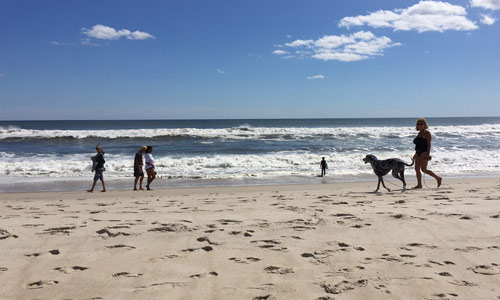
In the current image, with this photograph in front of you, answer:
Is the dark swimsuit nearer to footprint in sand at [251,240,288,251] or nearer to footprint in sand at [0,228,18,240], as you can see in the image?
footprint in sand at [251,240,288,251]

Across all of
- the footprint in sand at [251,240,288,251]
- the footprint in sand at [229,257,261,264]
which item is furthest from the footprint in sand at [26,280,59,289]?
the footprint in sand at [251,240,288,251]

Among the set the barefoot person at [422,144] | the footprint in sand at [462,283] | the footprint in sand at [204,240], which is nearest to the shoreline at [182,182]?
the barefoot person at [422,144]

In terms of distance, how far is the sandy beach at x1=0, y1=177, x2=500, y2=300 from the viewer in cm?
279

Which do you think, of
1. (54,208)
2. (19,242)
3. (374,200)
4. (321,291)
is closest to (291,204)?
(374,200)

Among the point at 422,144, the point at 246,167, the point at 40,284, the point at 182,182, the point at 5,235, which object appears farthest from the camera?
the point at 246,167

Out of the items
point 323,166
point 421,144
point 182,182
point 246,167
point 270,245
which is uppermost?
point 421,144

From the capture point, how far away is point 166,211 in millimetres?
5730

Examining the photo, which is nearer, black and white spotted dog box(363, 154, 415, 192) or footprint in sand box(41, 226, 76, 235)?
footprint in sand box(41, 226, 76, 235)

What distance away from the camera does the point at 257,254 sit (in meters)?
3.51

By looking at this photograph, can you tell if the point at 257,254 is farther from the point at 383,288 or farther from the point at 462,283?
the point at 462,283

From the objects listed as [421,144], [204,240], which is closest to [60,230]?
[204,240]

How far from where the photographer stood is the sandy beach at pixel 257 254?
2787mm

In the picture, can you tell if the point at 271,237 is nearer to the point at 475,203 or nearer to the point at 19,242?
the point at 19,242

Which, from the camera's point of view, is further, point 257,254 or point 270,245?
point 270,245
